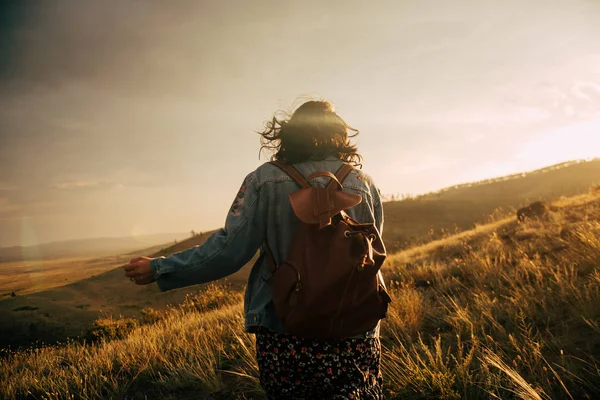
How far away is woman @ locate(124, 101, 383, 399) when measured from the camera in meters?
1.84

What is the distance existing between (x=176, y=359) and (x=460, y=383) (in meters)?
3.17

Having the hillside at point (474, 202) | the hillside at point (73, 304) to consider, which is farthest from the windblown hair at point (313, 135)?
the hillside at point (474, 202)

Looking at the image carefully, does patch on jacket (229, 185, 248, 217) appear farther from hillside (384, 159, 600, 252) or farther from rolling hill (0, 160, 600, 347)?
hillside (384, 159, 600, 252)

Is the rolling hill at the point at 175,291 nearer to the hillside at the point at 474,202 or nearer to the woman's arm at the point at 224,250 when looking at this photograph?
the hillside at the point at 474,202

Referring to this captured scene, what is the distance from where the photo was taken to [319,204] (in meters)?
1.67

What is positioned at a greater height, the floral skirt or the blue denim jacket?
the blue denim jacket

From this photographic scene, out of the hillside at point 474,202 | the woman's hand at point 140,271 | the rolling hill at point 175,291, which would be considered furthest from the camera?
the hillside at point 474,202

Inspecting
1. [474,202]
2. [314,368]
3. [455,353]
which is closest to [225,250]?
[314,368]

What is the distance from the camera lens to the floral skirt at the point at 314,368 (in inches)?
71.6

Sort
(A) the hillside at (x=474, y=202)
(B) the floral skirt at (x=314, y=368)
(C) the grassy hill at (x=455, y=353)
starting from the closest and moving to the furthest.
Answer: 1. (B) the floral skirt at (x=314, y=368)
2. (C) the grassy hill at (x=455, y=353)
3. (A) the hillside at (x=474, y=202)

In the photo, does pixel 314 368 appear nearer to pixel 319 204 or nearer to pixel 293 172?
pixel 319 204

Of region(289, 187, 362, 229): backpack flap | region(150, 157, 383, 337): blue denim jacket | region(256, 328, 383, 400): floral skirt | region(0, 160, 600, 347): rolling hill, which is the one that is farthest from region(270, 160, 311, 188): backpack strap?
region(0, 160, 600, 347): rolling hill

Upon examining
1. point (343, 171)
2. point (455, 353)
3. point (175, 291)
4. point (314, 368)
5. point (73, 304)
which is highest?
point (343, 171)

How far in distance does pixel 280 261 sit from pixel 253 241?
7.5 inches
